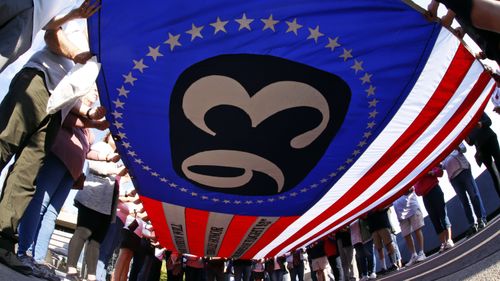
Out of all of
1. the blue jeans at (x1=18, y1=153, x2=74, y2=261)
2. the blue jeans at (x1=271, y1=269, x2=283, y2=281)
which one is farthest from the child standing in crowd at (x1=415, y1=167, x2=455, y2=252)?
the blue jeans at (x1=271, y1=269, x2=283, y2=281)

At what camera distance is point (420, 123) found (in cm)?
288

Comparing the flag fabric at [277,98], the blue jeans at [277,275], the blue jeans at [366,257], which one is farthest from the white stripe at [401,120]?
the blue jeans at [277,275]

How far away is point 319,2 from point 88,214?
2090mm

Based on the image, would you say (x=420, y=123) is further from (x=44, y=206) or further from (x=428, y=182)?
(x=44, y=206)

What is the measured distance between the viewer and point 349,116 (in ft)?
8.29

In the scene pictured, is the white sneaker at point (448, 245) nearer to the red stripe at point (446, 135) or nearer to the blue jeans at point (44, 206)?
the red stripe at point (446, 135)

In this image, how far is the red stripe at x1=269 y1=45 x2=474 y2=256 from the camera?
252 cm

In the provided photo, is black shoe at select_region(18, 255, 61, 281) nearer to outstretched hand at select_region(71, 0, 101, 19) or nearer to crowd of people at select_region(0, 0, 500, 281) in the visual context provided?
crowd of people at select_region(0, 0, 500, 281)

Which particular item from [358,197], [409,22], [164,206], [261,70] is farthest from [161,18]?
[358,197]

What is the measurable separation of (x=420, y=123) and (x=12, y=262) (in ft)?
8.77

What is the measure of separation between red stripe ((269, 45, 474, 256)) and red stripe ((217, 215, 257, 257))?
2.53 ft

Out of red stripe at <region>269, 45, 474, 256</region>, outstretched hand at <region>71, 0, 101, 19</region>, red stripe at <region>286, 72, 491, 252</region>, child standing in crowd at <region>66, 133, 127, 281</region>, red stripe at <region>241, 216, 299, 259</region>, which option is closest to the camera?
outstretched hand at <region>71, 0, 101, 19</region>

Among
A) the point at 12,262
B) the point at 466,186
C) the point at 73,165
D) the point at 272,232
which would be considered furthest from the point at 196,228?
the point at 466,186

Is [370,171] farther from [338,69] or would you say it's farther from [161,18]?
[161,18]
